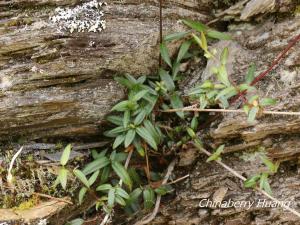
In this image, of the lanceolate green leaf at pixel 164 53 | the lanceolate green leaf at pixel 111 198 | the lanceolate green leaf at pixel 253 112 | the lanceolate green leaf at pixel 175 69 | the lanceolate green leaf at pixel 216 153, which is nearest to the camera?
the lanceolate green leaf at pixel 253 112

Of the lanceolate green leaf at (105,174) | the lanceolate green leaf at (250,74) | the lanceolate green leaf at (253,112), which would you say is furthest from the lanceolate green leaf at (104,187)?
the lanceolate green leaf at (250,74)

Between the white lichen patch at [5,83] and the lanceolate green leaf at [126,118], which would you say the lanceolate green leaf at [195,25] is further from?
the white lichen patch at [5,83]

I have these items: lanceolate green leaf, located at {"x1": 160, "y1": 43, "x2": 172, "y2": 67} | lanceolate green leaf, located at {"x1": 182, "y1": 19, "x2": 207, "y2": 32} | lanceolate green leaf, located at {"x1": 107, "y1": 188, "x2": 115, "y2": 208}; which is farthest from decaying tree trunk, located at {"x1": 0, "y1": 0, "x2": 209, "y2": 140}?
lanceolate green leaf, located at {"x1": 107, "y1": 188, "x2": 115, "y2": 208}

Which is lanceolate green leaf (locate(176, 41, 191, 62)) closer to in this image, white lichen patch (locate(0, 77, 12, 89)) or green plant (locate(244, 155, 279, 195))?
A: green plant (locate(244, 155, 279, 195))

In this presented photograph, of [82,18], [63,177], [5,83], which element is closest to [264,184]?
[63,177]

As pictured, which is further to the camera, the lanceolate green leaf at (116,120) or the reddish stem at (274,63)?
the lanceolate green leaf at (116,120)

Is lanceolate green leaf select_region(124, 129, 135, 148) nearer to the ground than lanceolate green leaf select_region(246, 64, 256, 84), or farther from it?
nearer to the ground

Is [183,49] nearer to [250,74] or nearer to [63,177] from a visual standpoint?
[250,74]
